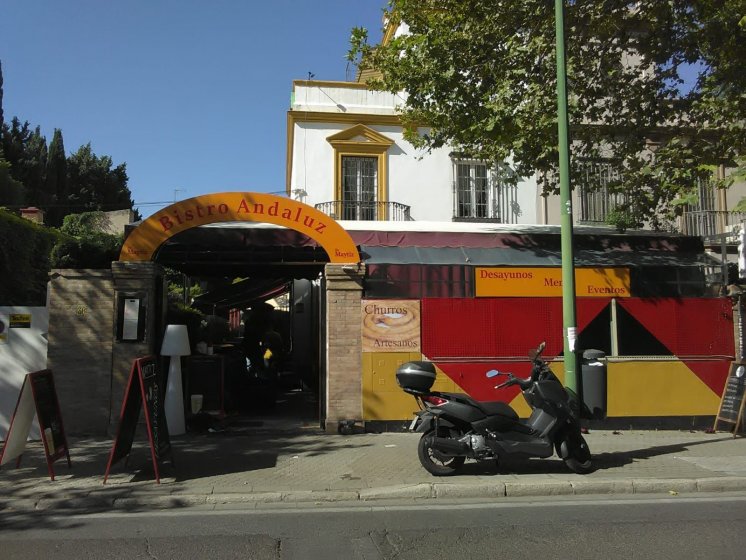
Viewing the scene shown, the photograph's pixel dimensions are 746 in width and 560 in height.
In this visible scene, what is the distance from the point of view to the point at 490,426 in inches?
285

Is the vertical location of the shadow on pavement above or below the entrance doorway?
below

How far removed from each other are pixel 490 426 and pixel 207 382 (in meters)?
5.68

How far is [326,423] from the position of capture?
390 inches

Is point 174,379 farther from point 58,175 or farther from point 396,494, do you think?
point 58,175

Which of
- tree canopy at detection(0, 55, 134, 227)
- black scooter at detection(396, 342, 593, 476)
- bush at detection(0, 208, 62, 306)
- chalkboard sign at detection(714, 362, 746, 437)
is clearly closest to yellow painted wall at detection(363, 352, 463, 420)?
black scooter at detection(396, 342, 593, 476)

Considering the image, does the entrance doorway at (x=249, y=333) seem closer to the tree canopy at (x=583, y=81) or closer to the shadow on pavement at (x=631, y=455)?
the tree canopy at (x=583, y=81)

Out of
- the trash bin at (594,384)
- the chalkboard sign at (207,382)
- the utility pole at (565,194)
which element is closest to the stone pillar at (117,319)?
the chalkboard sign at (207,382)

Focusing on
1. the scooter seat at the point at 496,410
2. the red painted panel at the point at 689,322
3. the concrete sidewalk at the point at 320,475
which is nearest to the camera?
the concrete sidewalk at the point at 320,475

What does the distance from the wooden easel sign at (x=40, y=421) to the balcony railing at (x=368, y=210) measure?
425 inches

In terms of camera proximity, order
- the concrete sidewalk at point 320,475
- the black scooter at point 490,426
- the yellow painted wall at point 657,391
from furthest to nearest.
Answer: the yellow painted wall at point 657,391 → the black scooter at point 490,426 → the concrete sidewalk at point 320,475

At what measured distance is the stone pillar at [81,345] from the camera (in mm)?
9578

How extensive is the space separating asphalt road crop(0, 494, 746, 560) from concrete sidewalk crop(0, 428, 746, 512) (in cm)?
28

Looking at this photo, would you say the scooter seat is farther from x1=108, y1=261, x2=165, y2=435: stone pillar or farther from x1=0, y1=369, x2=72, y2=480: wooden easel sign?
x1=108, y1=261, x2=165, y2=435: stone pillar

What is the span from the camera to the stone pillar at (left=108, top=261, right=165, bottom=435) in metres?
9.72
